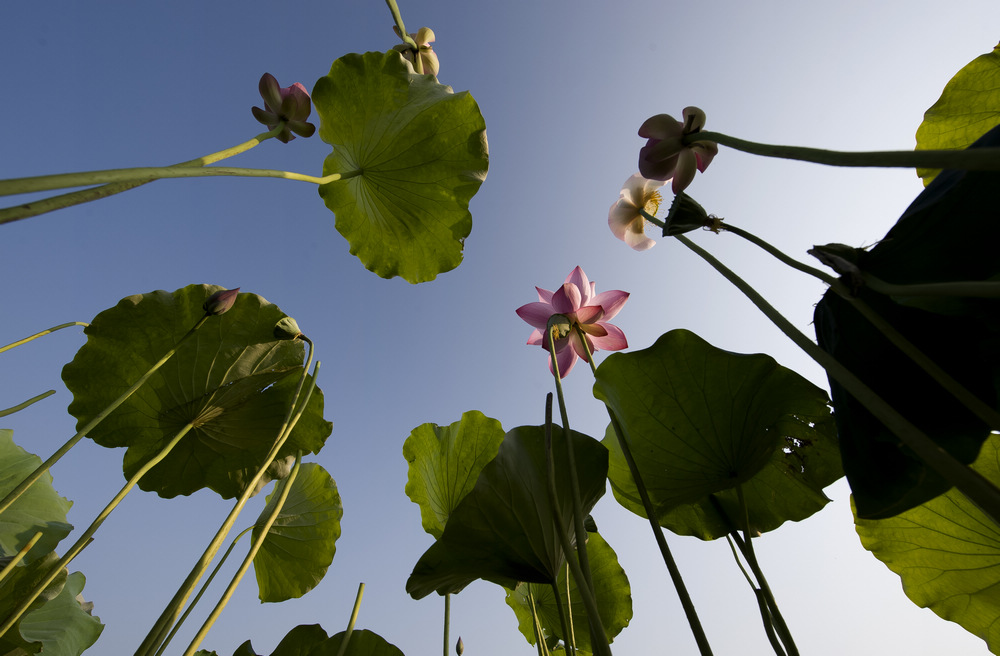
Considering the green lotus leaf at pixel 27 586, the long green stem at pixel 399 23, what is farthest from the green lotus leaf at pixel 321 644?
the long green stem at pixel 399 23

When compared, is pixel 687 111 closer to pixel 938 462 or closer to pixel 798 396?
pixel 798 396

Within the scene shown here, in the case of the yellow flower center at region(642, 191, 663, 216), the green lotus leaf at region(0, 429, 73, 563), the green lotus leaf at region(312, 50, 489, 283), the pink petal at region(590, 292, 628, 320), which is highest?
the green lotus leaf at region(312, 50, 489, 283)

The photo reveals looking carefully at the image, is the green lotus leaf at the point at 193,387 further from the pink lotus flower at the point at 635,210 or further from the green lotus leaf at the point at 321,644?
the pink lotus flower at the point at 635,210

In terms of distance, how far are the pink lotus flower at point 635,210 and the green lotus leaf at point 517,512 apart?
0.50 meters

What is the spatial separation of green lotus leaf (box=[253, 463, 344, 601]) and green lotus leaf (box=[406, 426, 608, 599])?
2.05ft

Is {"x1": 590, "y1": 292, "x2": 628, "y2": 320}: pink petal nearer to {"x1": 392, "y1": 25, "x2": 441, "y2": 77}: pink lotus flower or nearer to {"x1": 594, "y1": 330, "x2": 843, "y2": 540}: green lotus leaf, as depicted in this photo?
{"x1": 594, "y1": 330, "x2": 843, "y2": 540}: green lotus leaf

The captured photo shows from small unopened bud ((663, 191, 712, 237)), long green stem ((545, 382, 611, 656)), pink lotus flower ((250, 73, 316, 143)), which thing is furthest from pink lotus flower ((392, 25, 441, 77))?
long green stem ((545, 382, 611, 656))

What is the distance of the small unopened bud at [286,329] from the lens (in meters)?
1.17

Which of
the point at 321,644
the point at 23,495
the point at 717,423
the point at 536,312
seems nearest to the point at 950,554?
the point at 717,423

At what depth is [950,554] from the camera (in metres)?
0.85

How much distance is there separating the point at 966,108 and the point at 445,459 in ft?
4.68

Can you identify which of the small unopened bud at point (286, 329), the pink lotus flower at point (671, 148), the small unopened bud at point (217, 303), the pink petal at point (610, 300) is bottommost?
→ the pink lotus flower at point (671, 148)

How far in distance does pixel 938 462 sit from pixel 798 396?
50cm

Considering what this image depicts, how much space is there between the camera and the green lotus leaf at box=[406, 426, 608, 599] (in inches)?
32.0
